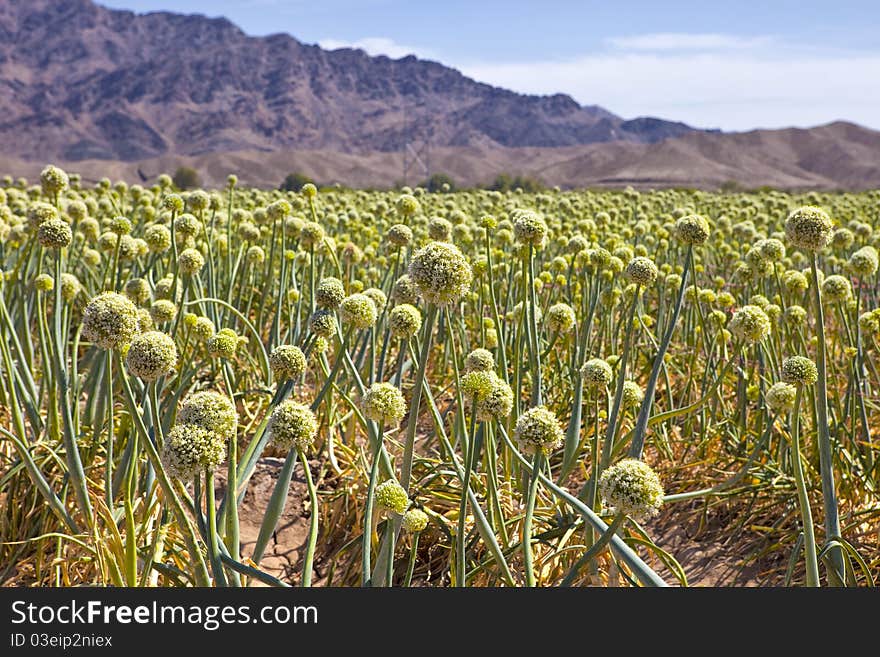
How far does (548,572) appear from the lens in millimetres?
2701

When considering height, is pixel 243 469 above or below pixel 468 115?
below

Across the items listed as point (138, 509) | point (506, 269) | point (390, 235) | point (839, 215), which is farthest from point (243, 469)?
point (839, 215)

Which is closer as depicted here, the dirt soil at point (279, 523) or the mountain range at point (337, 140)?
the dirt soil at point (279, 523)

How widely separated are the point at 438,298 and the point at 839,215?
9.61 m

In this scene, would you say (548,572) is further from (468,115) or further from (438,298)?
(468,115)

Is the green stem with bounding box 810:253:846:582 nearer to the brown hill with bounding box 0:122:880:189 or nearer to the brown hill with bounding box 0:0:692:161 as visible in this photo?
the brown hill with bounding box 0:122:880:189

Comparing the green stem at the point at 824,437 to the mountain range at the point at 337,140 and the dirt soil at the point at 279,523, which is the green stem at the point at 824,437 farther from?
the mountain range at the point at 337,140

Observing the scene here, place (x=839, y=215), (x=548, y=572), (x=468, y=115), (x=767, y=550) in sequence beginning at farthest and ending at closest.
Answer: (x=468, y=115) < (x=839, y=215) < (x=767, y=550) < (x=548, y=572)

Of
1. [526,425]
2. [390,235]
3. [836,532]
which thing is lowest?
[836,532]

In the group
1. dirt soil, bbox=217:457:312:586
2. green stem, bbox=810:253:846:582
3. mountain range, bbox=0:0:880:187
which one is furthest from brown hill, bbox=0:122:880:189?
green stem, bbox=810:253:846:582

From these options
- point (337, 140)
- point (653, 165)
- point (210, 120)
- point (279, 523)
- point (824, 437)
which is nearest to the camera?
point (824, 437)

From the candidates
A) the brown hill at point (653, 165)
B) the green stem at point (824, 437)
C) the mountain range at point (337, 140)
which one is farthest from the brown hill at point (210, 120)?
the green stem at point (824, 437)

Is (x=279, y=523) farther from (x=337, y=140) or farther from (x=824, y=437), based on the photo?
(x=337, y=140)

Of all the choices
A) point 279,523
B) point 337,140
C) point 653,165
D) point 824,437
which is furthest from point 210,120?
point 824,437
